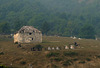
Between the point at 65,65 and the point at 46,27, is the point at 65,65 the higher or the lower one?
the lower one

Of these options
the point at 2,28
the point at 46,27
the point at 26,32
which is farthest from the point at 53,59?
the point at 46,27

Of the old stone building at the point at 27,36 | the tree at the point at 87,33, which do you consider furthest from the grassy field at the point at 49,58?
the tree at the point at 87,33

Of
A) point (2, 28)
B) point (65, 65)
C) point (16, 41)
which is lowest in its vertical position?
point (65, 65)

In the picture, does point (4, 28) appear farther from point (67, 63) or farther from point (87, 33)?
point (67, 63)

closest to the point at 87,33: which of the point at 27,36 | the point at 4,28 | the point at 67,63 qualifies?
the point at 4,28

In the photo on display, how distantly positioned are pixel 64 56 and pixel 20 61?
14100 millimetres

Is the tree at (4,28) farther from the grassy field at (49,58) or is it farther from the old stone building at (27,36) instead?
the grassy field at (49,58)

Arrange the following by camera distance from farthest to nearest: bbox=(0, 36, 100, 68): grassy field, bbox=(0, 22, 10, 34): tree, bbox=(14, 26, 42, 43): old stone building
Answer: bbox=(0, 22, 10, 34): tree → bbox=(14, 26, 42, 43): old stone building → bbox=(0, 36, 100, 68): grassy field

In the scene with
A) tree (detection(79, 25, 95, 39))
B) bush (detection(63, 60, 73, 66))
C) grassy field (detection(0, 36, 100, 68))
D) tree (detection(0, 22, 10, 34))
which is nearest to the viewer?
grassy field (detection(0, 36, 100, 68))

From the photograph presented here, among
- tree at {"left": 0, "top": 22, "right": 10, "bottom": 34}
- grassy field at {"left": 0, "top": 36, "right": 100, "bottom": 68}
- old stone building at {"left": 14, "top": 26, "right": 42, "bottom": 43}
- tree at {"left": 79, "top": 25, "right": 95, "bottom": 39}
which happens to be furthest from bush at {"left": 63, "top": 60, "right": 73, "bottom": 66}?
tree at {"left": 79, "top": 25, "right": 95, "bottom": 39}

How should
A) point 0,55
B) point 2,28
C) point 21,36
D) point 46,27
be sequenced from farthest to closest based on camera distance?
1. point 46,27
2. point 2,28
3. point 21,36
4. point 0,55

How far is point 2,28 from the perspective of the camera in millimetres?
127188

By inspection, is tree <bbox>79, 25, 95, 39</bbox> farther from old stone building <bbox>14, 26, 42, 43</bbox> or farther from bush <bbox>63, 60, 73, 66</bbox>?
bush <bbox>63, 60, 73, 66</bbox>

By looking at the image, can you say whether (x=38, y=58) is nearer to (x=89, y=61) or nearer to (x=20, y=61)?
(x=20, y=61)
